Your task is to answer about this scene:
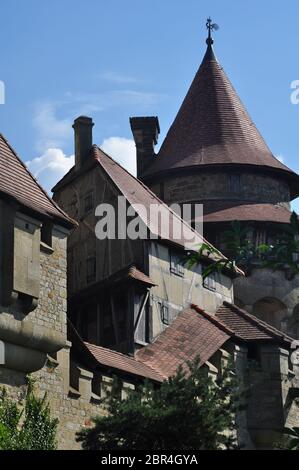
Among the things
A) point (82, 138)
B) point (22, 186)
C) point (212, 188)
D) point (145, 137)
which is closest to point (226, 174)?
point (212, 188)

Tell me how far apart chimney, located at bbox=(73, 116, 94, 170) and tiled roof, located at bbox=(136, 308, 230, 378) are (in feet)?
16.7

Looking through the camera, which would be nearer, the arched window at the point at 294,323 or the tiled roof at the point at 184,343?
the tiled roof at the point at 184,343

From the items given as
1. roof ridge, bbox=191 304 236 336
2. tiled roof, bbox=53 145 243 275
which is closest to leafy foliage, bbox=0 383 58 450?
roof ridge, bbox=191 304 236 336

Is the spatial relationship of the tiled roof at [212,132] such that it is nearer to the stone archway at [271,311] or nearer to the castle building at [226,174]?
the castle building at [226,174]

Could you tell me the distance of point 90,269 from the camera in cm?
3145

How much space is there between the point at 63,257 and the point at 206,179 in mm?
16365

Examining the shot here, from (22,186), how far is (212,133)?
18707 mm

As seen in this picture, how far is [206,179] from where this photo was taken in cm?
3784

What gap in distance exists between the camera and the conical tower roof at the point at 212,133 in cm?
3841

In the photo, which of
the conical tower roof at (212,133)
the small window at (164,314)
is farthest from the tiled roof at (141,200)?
the conical tower roof at (212,133)

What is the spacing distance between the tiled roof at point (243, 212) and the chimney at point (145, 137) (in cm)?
338

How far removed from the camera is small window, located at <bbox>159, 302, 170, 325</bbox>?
2958 cm

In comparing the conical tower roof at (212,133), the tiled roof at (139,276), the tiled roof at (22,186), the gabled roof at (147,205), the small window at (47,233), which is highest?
the conical tower roof at (212,133)
